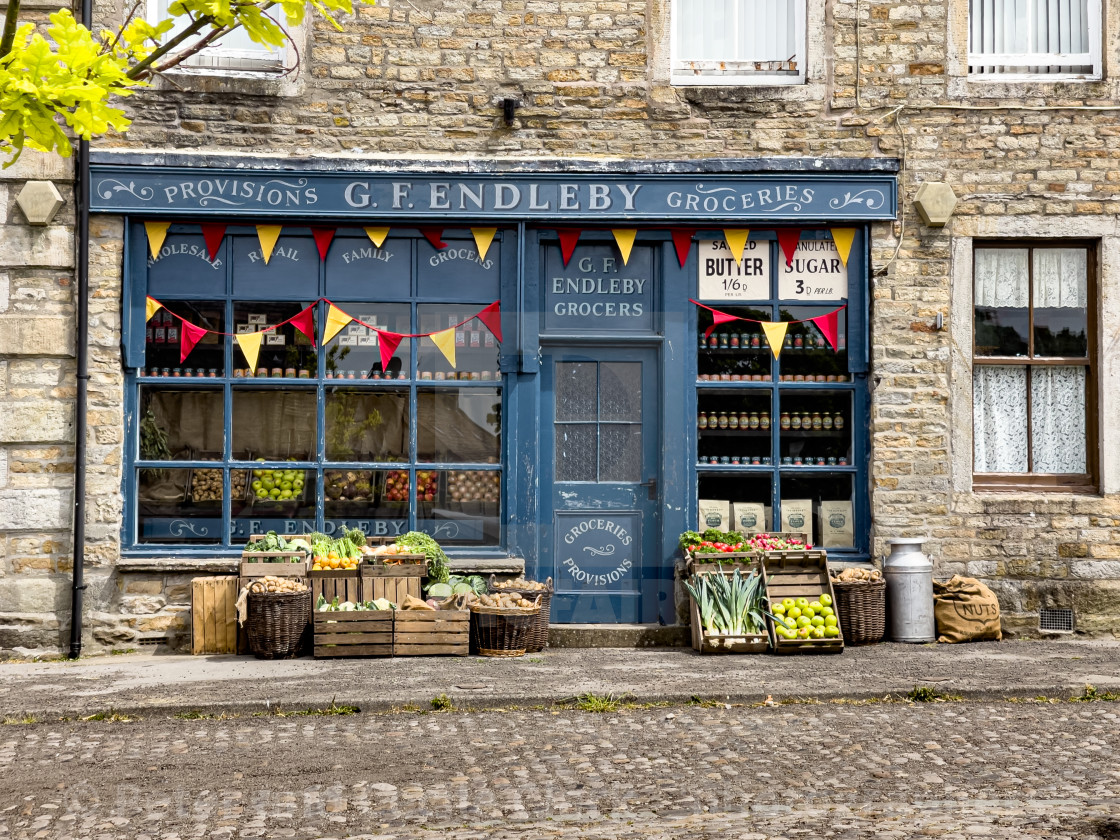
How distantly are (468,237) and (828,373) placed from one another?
294 centimetres

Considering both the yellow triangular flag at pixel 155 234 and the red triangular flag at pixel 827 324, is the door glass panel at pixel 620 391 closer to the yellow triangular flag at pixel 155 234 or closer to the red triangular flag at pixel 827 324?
the red triangular flag at pixel 827 324

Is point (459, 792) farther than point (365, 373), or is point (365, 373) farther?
point (365, 373)

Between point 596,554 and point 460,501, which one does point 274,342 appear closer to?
point 460,501

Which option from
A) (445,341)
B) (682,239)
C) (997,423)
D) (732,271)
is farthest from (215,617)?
(997,423)

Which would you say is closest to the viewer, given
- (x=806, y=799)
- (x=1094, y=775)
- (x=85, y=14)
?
(x=806, y=799)

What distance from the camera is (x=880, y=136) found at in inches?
353

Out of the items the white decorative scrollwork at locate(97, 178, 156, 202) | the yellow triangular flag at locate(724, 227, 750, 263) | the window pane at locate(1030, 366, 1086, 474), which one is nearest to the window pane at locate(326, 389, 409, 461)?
the white decorative scrollwork at locate(97, 178, 156, 202)

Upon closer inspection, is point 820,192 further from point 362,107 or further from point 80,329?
point 80,329

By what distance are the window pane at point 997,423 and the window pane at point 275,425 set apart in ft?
16.7

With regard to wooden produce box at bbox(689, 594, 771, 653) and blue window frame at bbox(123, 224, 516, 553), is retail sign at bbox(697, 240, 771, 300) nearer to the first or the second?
blue window frame at bbox(123, 224, 516, 553)

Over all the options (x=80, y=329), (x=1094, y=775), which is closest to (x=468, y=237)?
(x=80, y=329)

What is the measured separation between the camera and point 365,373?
900 centimetres

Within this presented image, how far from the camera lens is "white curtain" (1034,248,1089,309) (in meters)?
9.09

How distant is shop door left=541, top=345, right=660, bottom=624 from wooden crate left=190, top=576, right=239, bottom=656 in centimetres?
231
